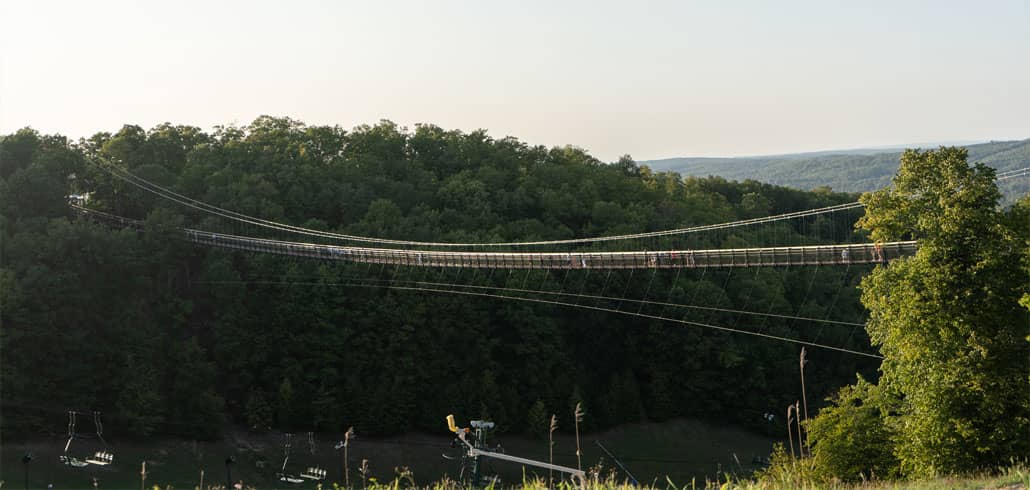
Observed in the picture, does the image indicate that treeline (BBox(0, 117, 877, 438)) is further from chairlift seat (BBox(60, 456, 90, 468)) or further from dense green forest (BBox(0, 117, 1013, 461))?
chairlift seat (BBox(60, 456, 90, 468))

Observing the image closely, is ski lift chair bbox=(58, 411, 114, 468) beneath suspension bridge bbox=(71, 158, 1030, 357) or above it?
beneath

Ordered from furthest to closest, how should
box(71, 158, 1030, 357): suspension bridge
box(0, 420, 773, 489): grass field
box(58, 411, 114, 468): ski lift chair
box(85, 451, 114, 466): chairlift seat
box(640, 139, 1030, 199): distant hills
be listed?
box(640, 139, 1030, 199): distant hills < box(71, 158, 1030, 357): suspension bridge < box(85, 451, 114, 466): chairlift seat < box(58, 411, 114, 468): ski lift chair < box(0, 420, 773, 489): grass field

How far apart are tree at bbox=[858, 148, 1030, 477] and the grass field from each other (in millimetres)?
14408

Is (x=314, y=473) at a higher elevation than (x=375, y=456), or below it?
higher

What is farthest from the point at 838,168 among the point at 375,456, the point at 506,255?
the point at 375,456

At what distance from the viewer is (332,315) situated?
1823 inches

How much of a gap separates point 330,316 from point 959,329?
30815 mm

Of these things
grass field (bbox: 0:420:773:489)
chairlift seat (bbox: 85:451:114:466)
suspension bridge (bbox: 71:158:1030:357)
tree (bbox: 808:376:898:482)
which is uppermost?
suspension bridge (bbox: 71:158:1030:357)

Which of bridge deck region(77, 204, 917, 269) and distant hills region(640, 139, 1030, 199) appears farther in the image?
distant hills region(640, 139, 1030, 199)

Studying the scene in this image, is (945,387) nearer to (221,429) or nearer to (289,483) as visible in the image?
(289,483)

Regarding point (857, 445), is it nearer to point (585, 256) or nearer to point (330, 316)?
point (585, 256)

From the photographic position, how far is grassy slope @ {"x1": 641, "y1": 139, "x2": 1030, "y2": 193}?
105 m

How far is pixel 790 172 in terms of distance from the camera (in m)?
163

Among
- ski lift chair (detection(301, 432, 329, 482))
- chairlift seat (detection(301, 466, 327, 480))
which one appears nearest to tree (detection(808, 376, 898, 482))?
ski lift chair (detection(301, 432, 329, 482))
